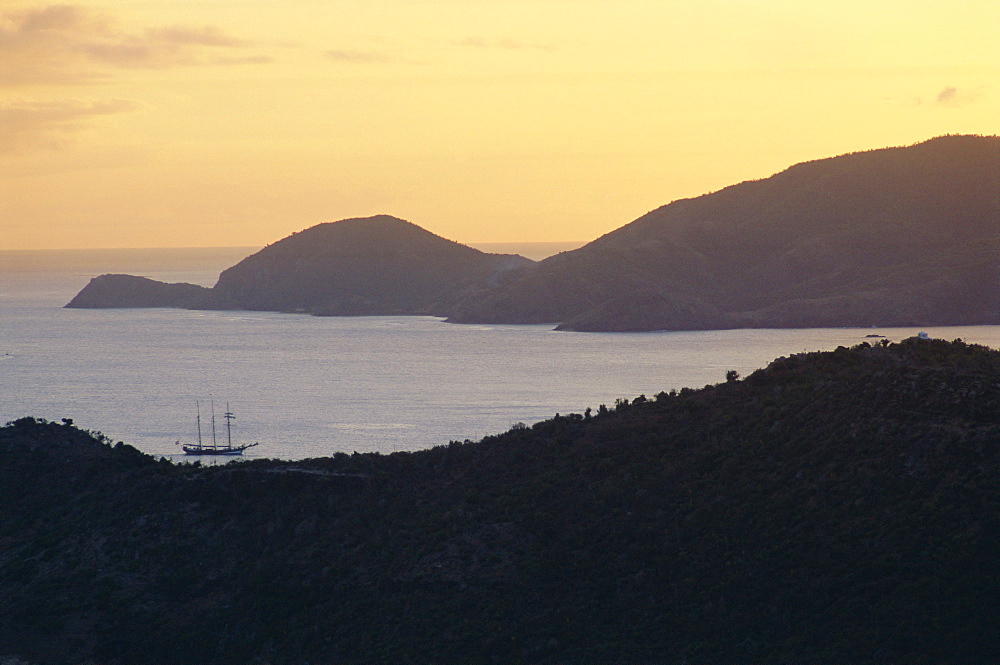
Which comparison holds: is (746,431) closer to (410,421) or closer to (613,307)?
(410,421)

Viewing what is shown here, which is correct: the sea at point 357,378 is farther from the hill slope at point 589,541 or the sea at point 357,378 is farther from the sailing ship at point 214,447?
the hill slope at point 589,541

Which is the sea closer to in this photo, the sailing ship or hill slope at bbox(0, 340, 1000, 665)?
the sailing ship

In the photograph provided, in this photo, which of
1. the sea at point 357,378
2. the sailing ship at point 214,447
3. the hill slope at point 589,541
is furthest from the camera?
the sea at point 357,378

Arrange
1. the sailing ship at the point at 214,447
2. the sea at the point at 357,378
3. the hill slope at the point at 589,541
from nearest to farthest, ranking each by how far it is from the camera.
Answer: the hill slope at the point at 589,541, the sailing ship at the point at 214,447, the sea at the point at 357,378

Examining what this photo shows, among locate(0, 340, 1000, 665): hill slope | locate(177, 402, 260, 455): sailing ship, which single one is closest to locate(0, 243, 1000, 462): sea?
locate(177, 402, 260, 455): sailing ship

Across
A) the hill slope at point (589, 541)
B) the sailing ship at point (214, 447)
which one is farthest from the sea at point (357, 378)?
the hill slope at point (589, 541)

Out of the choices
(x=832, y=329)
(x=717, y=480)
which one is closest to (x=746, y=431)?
(x=717, y=480)

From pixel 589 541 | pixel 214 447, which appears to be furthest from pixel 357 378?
pixel 589 541
